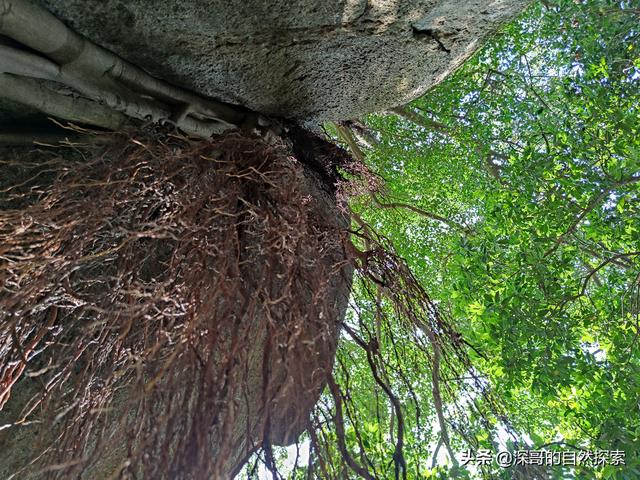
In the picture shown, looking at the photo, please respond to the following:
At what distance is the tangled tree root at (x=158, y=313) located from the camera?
110 cm

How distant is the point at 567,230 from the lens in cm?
309

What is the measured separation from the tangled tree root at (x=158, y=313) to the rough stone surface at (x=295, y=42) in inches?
13.1

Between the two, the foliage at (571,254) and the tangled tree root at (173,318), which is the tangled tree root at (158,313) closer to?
the tangled tree root at (173,318)

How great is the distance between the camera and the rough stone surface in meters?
1.67

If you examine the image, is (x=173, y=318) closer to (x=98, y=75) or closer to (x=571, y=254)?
(x=98, y=75)

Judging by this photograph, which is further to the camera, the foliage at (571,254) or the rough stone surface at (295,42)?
the foliage at (571,254)

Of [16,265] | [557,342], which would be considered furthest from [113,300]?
[557,342]

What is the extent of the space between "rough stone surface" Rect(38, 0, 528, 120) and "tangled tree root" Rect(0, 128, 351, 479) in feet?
1.09

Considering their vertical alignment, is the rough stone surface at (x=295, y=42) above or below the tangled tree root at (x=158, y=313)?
above
